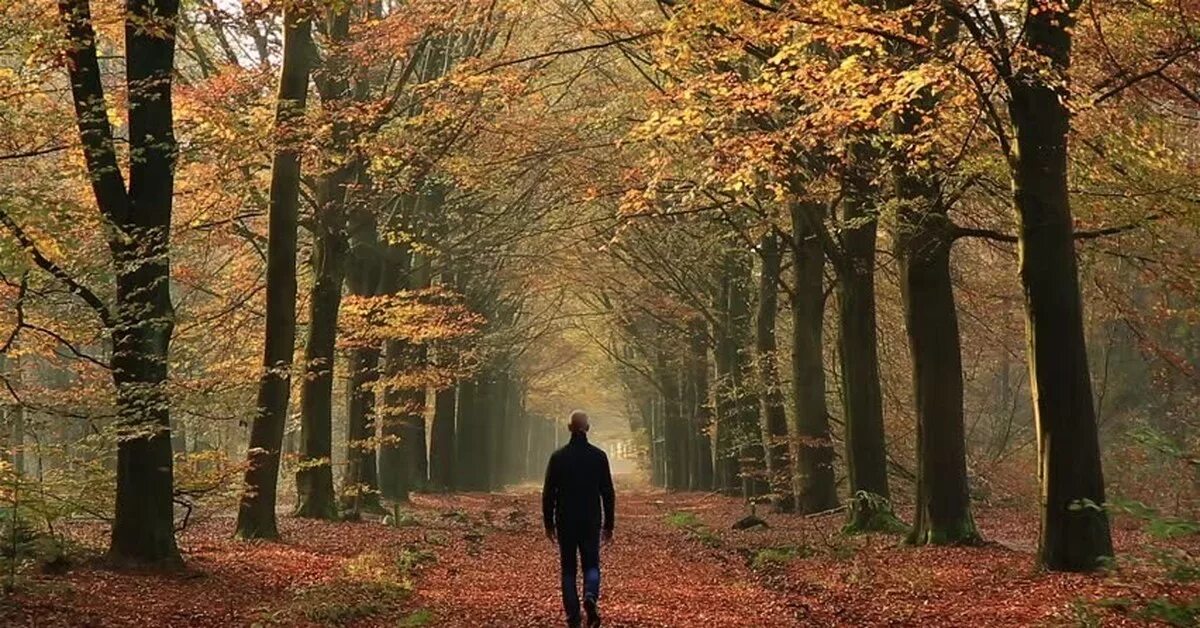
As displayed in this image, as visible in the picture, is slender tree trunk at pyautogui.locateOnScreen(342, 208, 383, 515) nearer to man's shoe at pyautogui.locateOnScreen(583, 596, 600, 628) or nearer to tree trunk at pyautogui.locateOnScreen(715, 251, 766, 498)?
tree trunk at pyautogui.locateOnScreen(715, 251, 766, 498)

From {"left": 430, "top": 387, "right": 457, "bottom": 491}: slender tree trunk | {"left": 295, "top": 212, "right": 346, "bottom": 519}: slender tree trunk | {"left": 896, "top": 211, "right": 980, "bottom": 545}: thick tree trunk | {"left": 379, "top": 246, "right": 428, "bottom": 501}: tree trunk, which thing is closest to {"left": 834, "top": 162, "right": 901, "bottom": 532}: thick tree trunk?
{"left": 896, "top": 211, "right": 980, "bottom": 545}: thick tree trunk

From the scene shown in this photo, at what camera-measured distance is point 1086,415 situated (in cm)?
1061

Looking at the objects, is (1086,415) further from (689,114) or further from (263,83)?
(263,83)

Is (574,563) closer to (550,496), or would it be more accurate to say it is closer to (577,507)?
(577,507)

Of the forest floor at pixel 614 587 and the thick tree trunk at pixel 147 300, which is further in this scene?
the thick tree trunk at pixel 147 300

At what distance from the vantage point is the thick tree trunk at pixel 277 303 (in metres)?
16.2

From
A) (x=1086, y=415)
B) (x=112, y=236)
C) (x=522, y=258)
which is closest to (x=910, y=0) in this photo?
(x=1086, y=415)

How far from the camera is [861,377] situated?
17.7m

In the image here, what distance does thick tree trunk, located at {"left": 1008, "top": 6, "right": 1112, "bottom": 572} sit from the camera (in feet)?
34.4

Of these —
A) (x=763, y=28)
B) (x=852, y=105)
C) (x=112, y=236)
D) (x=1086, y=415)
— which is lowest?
(x=1086, y=415)

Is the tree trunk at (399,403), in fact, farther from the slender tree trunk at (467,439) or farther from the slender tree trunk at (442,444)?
the slender tree trunk at (467,439)

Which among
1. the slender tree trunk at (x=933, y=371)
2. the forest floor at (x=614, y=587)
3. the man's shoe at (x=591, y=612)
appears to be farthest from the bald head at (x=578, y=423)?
the slender tree trunk at (x=933, y=371)

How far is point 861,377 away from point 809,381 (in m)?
5.03

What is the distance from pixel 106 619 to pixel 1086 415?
9.58 metres
